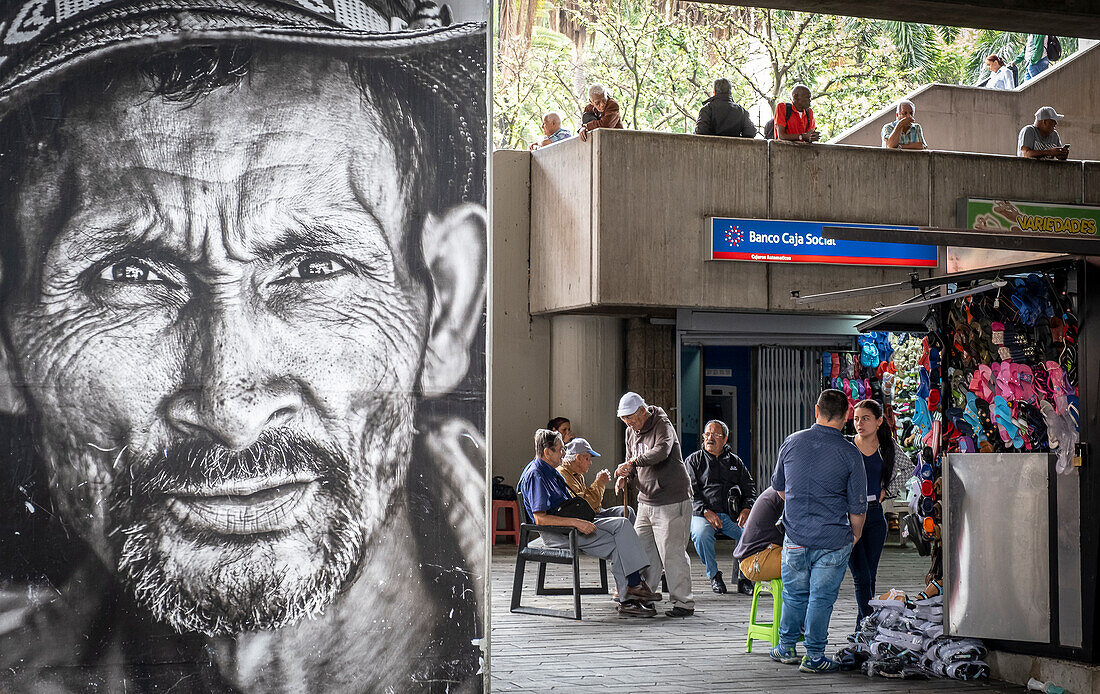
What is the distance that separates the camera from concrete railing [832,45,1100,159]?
16.2m

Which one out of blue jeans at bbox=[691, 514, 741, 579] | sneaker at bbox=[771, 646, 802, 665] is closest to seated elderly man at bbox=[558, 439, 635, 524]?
blue jeans at bbox=[691, 514, 741, 579]

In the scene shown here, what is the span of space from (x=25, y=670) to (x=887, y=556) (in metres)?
11.1

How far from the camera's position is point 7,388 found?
4.62 metres

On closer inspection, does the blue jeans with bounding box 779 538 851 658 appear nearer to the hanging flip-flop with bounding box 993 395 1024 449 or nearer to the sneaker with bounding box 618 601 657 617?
the hanging flip-flop with bounding box 993 395 1024 449

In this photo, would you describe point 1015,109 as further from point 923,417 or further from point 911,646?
point 911,646

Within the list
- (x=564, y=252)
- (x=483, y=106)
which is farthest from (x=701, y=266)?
(x=483, y=106)

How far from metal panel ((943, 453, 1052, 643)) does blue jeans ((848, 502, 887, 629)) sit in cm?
88

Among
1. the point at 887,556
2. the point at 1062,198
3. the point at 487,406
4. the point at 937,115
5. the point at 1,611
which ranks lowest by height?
the point at 887,556

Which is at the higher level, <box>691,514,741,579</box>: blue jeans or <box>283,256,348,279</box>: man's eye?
<box>283,256,348,279</box>: man's eye

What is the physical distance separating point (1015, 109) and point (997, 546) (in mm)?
10959

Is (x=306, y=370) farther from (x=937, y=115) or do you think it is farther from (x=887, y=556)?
(x=937, y=115)

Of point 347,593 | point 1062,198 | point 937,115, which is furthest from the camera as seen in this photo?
point 937,115

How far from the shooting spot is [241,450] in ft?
15.8

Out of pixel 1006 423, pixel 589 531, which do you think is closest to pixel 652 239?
pixel 589 531
